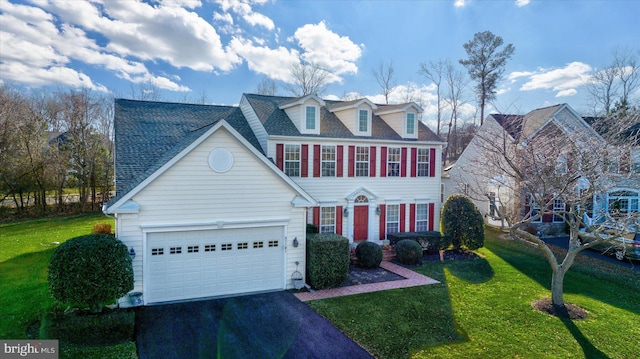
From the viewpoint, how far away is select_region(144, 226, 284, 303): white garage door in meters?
10.6

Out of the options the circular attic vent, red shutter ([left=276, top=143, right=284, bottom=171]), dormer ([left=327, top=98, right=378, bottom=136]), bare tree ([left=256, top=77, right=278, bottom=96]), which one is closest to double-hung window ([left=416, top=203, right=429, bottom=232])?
dormer ([left=327, top=98, right=378, bottom=136])

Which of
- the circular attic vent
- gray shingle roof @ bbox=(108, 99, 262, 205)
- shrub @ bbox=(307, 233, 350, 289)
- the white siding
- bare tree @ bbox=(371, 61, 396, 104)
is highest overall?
bare tree @ bbox=(371, 61, 396, 104)

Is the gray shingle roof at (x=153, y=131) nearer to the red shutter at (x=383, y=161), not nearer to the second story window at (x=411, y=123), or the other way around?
the red shutter at (x=383, y=161)

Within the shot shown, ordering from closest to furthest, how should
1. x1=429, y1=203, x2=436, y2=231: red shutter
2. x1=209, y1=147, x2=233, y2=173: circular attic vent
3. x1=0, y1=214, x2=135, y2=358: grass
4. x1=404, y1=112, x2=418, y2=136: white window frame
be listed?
x1=0, y1=214, x2=135, y2=358: grass < x1=209, y1=147, x2=233, y2=173: circular attic vent < x1=404, y1=112, x2=418, y2=136: white window frame < x1=429, y1=203, x2=436, y2=231: red shutter

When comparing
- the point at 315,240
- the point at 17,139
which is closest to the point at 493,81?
the point at 315,240

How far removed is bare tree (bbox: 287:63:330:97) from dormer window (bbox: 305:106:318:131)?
21.6m

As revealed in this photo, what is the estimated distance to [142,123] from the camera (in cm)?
1542

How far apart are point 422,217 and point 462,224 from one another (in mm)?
2362

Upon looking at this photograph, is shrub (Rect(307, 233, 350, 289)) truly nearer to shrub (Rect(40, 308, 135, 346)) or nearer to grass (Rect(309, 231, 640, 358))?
grass (Rect(309, 231, 640, 358))

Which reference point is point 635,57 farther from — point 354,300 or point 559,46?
point 354,300

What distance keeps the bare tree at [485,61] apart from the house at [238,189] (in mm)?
21039

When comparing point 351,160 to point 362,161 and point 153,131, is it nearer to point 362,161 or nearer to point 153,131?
point 362,161

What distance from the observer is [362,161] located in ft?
59.4

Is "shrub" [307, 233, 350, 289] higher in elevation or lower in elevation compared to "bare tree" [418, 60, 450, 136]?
lower
